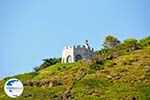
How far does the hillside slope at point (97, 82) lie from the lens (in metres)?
71.1

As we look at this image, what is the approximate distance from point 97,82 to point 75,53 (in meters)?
28.9

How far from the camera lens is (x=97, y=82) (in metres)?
76.8

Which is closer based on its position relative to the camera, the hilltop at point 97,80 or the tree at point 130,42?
the hilltop at point 97,80

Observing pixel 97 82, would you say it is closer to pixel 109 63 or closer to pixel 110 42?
pixel 109 63

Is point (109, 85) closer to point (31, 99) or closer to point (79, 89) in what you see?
point (79, 89)

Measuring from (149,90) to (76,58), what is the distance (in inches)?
1459

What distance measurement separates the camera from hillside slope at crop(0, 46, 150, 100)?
233ft

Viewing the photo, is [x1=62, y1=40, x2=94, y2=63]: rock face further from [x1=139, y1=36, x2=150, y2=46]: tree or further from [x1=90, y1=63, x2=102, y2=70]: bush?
[x1=90, y1=63, x2=102, y2=70]: bush

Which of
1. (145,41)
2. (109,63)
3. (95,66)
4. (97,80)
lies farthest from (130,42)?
(97,80)

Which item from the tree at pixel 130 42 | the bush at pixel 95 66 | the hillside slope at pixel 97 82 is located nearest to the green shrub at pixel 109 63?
the hillside slope at pixel 97 82

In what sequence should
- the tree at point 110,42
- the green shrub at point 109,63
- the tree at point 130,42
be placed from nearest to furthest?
1. the green shrub at point 109,63
2. the tree at point 130,42
3. the tree at point 110,42

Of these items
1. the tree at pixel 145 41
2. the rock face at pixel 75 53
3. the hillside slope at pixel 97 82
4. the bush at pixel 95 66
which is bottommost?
the hillside slope at pixel 97 82

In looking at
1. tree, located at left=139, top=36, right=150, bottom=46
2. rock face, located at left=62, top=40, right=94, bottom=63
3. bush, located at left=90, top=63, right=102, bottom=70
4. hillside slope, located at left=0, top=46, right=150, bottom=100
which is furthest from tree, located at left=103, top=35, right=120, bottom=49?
bush, located at left=90, top=63, right=102, bottom=70

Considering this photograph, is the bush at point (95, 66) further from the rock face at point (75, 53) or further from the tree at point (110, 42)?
the tree at point (110, 42)
